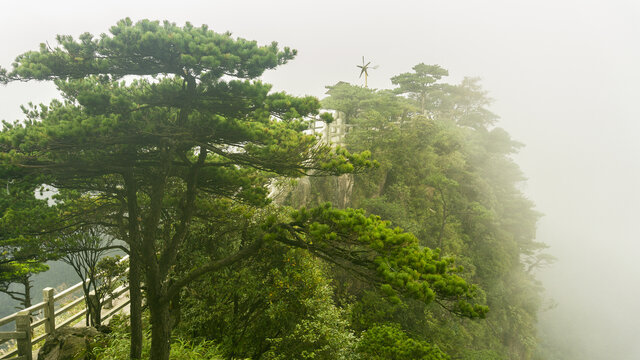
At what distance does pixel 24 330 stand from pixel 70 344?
3.58 ft

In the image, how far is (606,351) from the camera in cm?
4144

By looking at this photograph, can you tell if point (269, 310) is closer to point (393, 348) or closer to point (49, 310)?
point (393, 348)

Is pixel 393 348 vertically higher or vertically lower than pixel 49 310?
higher

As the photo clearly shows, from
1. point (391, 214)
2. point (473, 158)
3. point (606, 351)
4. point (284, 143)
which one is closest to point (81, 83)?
point (284, 143)

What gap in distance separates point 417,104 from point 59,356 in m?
28.5

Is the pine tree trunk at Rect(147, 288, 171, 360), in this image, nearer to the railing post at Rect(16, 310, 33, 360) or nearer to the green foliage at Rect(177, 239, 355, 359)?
the green foliage at Rect(177, 239, 355, 359)

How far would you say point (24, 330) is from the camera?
21.0 feet

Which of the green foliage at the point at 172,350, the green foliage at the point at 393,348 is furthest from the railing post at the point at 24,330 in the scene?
the green foliage at the point at 393,348

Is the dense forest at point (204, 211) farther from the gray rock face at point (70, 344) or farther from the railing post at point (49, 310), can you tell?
the railing post at point (49, 310)

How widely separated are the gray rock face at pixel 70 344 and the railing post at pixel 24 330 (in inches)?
11.4

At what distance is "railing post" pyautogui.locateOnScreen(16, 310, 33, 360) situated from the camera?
6.41 m

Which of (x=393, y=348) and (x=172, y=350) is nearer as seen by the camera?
(x=393, y=348)

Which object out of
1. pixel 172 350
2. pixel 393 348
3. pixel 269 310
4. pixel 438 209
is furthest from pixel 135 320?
pixel 438 209

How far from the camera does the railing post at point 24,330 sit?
641cm
